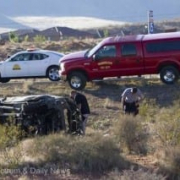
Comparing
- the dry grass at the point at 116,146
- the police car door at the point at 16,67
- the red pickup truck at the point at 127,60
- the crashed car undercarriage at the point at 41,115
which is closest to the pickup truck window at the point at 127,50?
the red pickup truck at the point at 127,60

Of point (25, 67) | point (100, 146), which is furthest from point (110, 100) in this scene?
point (100, 146)

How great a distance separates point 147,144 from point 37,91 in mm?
11102

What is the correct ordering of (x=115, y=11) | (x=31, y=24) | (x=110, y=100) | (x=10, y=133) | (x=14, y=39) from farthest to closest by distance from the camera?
(x=115, y=11) → (x=31, y=24) → (x=14, y=39) → (x=110, y=100) → (x=10, y=133)

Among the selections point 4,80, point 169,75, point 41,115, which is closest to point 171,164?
point 41,115

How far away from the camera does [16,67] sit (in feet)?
99.0

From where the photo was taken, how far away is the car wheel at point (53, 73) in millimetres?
29922

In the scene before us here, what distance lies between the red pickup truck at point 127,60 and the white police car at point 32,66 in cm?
235

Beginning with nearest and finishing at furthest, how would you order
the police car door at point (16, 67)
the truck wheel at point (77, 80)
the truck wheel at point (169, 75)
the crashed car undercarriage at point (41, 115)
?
1. the crashed car undercarriage at point (41, 115)
2. the truck wheel at point (169, 75)
3. the truck wheel at point (77, 80)
4. the police car door at point (16, 67)

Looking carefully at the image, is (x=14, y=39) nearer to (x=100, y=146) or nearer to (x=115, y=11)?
(x=100, y=146)

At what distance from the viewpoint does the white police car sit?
98.3 feet

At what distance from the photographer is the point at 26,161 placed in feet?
51.5

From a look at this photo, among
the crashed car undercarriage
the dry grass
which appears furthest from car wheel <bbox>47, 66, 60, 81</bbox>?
the crashed car undercarriage

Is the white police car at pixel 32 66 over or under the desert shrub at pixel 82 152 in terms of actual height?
over

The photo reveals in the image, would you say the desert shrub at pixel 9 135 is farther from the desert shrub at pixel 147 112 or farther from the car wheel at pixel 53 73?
the car wheel at pixel 53 73
